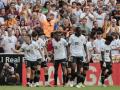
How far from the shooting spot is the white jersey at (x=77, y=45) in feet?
65.5

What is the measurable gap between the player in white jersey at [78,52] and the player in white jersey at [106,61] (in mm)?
778

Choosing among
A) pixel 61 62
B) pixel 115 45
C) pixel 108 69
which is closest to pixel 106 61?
pixel 108 69

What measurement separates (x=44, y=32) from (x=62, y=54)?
2166 millimetres

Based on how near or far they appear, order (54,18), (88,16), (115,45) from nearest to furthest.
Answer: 1. (115,45)
2. (88,16)
3. (54,18)

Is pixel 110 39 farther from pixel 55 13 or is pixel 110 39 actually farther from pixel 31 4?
pixel 31 4

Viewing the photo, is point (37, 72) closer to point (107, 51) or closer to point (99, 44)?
point (99, 44)

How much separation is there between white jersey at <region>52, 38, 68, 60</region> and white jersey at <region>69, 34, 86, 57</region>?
0.28 meters

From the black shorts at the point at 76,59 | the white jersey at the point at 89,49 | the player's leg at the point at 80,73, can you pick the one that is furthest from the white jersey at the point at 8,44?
the white jersey at the point at 89,49

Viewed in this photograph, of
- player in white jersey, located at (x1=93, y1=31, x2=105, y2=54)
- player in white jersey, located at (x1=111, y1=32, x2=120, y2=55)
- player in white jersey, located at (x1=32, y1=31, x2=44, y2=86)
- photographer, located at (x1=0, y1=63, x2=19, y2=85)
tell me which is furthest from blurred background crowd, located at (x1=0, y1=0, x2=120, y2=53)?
player in white jersey, located at (x1=32, y1=31, x2=44, y2=86)

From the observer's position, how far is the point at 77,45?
20031 millimetres

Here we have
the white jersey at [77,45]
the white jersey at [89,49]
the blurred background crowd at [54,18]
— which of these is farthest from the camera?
the blurred background crowd at [54,18]

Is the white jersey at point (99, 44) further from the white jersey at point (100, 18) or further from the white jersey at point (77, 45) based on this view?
the white jersey at point (100, 18)

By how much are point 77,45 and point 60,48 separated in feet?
2.12

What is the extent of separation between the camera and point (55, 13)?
22.7 meters
